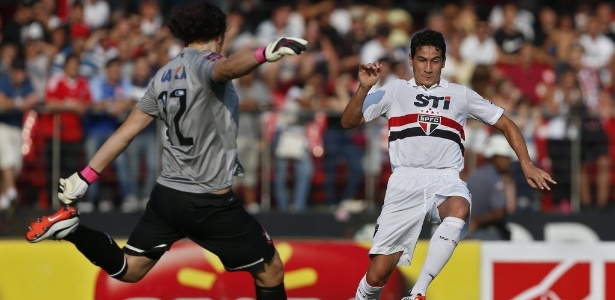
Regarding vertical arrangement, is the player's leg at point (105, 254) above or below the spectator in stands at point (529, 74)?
below

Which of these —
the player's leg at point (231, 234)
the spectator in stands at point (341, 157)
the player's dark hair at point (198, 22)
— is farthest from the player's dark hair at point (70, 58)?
the player's leg at point (231, 234)

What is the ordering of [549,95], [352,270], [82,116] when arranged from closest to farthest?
[352,270] → [82,116] → [549,95]

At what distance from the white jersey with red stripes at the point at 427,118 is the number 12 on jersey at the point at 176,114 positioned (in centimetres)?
140

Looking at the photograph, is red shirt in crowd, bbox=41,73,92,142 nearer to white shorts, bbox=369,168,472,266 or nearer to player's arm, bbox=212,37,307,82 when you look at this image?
white shorts, bbox=369,168,472,266

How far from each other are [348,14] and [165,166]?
9.89 metres

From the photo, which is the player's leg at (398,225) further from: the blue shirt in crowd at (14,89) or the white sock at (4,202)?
the blue shirt in crowd at (14,89)

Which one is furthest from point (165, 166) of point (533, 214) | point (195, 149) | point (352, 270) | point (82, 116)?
point (533, 214)

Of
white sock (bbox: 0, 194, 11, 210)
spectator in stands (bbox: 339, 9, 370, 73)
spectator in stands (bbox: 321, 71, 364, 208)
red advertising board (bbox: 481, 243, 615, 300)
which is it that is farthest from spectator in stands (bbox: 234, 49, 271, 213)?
red advertising board (bbox: 481, 243, 615, 300)

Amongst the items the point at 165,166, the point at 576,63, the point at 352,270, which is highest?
the point at 576,63

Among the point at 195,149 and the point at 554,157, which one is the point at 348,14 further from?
the point at 195,149

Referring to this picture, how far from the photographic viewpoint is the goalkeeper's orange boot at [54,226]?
8594 millimetres

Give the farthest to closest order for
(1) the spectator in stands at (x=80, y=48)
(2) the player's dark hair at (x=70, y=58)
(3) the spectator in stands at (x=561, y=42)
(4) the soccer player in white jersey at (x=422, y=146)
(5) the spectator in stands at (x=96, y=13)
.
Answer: (3) the spectator in stands at (x=561, y=42) < (5) the spectator in stands at (x=96, y=13) < (1) the spectator in stands at (x=80, y=48) < (2) the player's dark hair at (x=70, y=58) < (4) the soccer player in white jersey at (x=422, y=146)

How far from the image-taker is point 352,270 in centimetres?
1108

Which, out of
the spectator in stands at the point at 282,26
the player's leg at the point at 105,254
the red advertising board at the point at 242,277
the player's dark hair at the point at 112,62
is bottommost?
Answer: the red advertising board at the point at 242,277
